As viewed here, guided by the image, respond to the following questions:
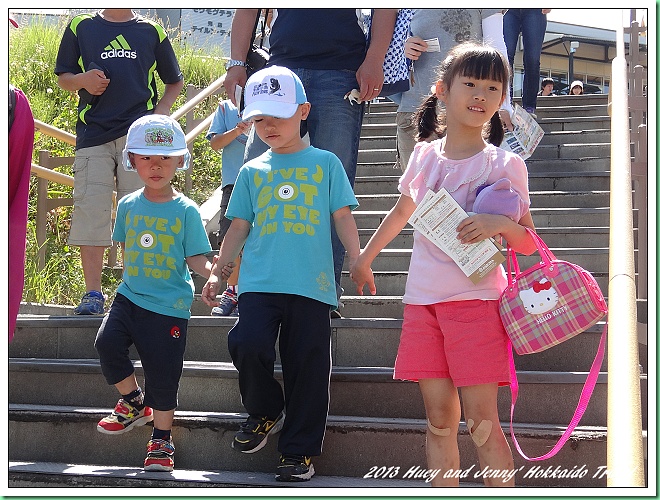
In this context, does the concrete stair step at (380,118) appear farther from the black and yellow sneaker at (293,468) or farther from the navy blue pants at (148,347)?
the black and yellow sneaker at (293,468)

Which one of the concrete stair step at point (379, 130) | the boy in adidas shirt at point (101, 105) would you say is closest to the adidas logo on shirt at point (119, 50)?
the boy in adidas shirt at point (101, 105)

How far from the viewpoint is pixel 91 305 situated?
12.1 ft

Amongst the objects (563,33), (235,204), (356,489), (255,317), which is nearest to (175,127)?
(235,204)

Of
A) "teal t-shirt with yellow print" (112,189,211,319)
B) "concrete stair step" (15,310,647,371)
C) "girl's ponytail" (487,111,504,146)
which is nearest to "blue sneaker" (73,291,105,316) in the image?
"concrete stair step" (15,310,647,371)

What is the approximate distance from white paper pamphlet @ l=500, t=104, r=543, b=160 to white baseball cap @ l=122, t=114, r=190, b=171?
1.89 meters

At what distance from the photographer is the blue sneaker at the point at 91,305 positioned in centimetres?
370

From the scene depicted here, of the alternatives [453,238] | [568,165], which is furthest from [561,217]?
[453,238]

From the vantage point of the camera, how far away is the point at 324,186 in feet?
8.82

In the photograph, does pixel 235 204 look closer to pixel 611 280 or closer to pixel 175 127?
pixel 175 127

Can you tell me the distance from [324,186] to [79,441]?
1.49 metres

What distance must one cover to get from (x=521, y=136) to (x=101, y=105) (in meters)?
2.40
